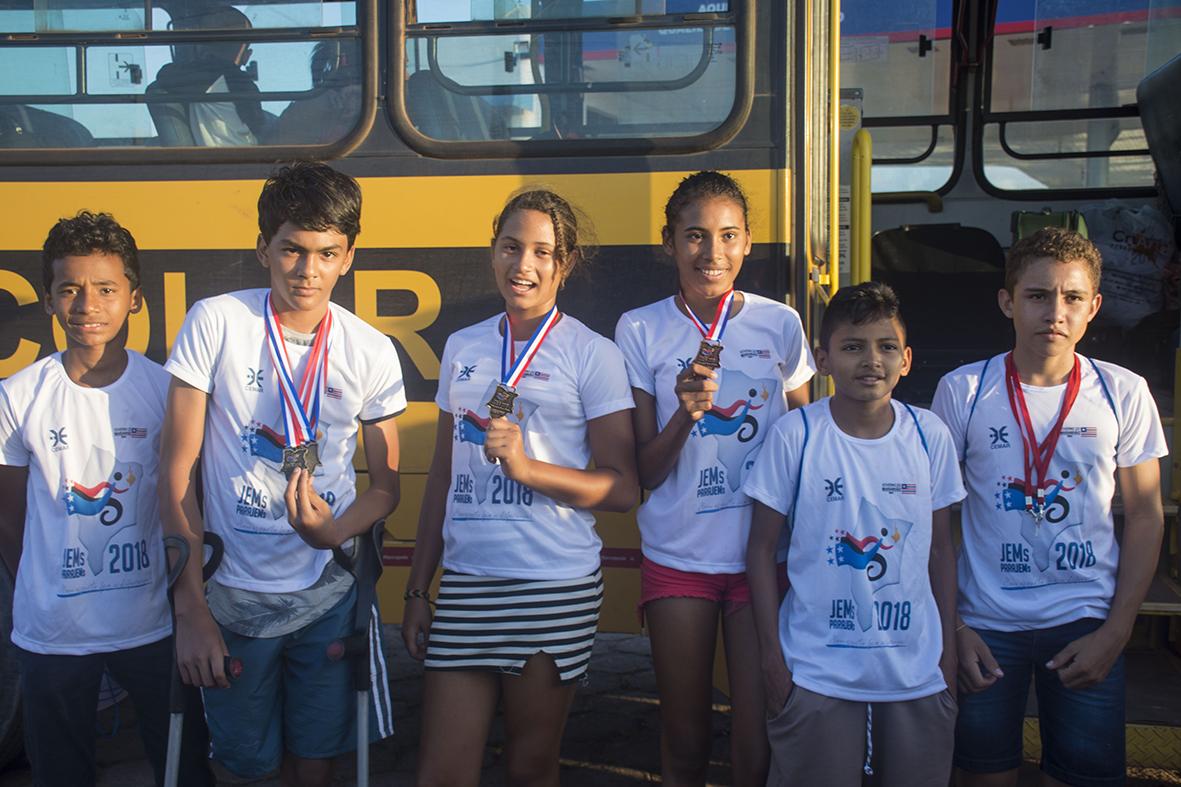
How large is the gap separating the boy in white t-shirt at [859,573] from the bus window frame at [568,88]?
94 centimetres

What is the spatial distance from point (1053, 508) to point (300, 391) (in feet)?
5.97

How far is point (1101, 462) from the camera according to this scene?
244cm

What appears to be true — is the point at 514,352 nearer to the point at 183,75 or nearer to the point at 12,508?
the point at 12,508

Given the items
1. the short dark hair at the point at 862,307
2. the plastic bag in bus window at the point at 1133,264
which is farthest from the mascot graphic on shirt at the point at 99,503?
the plastic bag in bus window at the point at 1133,264

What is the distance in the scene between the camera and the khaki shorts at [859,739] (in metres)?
2.25

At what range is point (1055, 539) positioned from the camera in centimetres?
243

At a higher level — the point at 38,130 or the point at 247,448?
the point at 38,130

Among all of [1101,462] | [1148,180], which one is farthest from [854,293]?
[1148,180]

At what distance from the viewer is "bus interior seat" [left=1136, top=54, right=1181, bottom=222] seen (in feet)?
14.8

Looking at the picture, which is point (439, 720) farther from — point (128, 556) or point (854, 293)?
point (854, 293)

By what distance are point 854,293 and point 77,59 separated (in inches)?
102

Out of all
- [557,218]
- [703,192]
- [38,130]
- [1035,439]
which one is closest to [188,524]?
[557,218]

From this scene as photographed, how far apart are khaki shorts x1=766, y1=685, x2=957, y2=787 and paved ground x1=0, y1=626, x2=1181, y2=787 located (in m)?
1.41

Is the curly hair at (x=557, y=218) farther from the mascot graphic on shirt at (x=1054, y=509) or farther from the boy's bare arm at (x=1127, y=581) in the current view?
the boy's bare arm at (x=1127, y=581)
